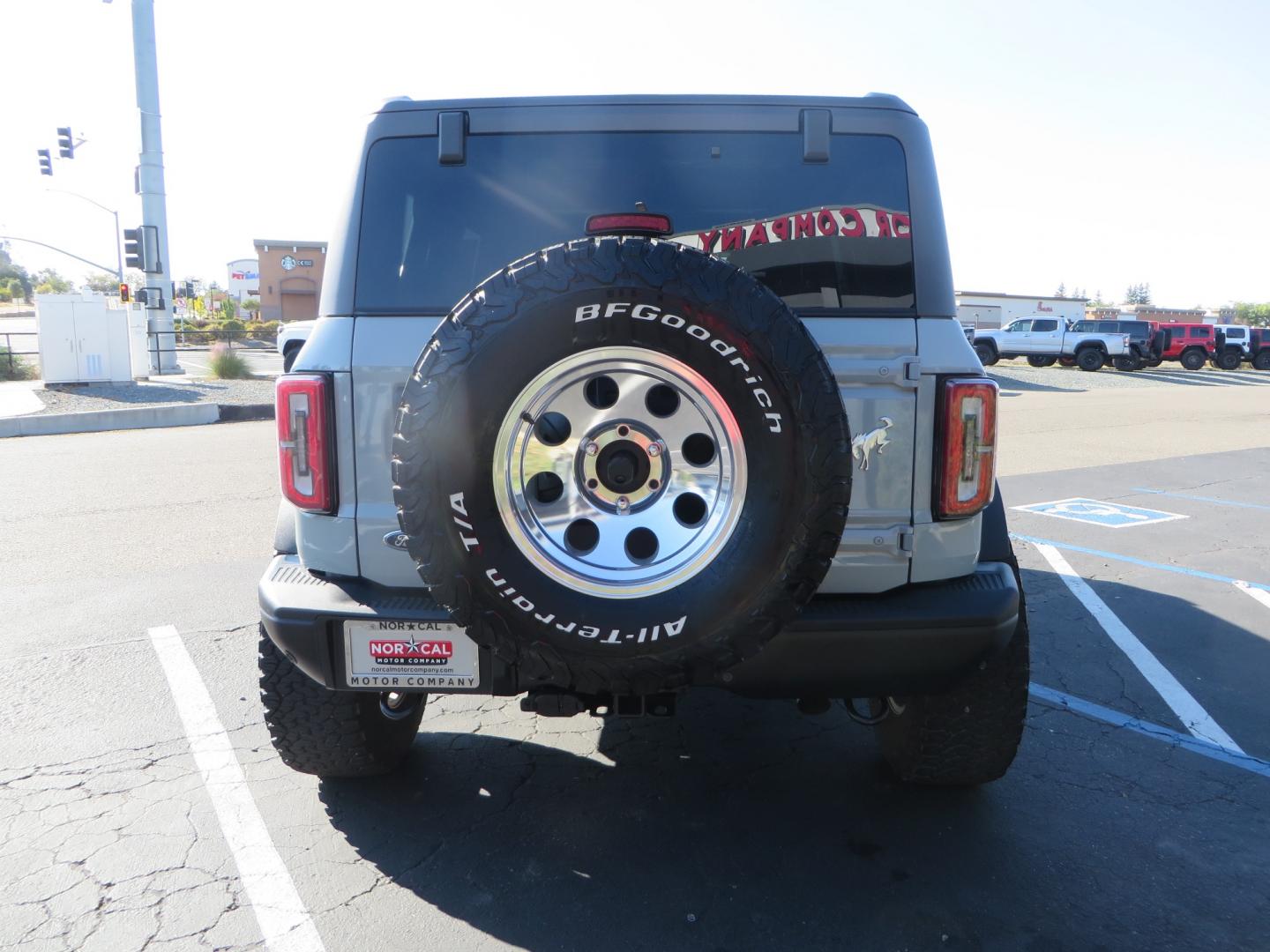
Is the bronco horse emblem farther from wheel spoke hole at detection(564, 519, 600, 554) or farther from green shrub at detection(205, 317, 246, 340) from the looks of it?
green shrub at detection(205, 317, 246, 340)

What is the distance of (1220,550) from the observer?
7047 millimetres

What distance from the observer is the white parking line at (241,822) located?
2.52 metres

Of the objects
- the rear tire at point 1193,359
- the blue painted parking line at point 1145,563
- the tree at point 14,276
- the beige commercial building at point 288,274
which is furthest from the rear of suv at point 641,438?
the tree at point 14,276

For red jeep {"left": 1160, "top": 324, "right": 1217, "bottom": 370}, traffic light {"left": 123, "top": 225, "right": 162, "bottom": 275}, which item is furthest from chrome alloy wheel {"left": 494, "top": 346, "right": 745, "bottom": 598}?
red jeep {"left": 1160, "top": 324, "right": 1217, "bottom": 370}

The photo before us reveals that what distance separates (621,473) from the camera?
2320 mm

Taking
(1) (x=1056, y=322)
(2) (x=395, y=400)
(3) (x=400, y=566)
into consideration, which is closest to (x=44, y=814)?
(3) (x=400, y=566)

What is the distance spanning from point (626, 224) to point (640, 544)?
37.8 inches

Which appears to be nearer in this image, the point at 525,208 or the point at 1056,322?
the point at 525,208

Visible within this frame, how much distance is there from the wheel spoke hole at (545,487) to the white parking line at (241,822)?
4.23 ft

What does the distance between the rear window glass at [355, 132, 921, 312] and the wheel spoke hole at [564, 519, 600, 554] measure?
0.85 meters

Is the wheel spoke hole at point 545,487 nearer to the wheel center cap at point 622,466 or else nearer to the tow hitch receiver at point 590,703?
the wheel center cap at point 622,466

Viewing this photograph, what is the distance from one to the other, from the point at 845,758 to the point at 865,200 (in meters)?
1.99

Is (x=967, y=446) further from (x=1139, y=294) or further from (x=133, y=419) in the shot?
(x=1139, y=294)

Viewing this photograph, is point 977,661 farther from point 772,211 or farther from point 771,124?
point 771,124
